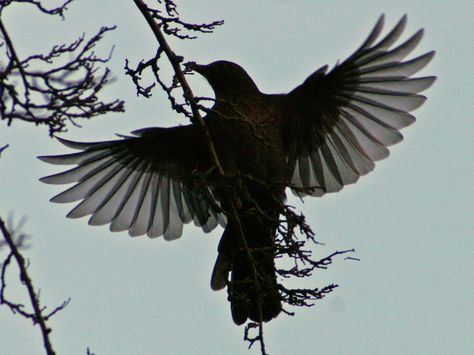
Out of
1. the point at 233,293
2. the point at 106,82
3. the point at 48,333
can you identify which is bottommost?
the point at 48,333

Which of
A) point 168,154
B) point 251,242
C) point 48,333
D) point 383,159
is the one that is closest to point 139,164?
point 168,154

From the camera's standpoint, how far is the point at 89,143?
18.7ft

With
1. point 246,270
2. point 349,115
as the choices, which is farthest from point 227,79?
point 246,270

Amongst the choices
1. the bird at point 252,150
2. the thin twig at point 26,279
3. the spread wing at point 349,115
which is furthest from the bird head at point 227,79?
the thin twig at point 26,279

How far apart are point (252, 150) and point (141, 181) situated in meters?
1.26

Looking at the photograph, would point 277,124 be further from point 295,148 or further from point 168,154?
point 168,154

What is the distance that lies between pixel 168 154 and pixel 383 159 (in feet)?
5.26

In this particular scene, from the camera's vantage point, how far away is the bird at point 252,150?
17.2ft

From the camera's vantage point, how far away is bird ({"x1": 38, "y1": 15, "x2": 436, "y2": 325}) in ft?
17.2

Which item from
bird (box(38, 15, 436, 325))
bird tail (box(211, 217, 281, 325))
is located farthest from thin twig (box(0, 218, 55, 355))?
bird (box(38, 15, 436, 325))

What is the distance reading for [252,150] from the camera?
524 centimetres

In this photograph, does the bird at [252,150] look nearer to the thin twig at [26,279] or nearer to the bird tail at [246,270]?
the bird tail at [246,270]

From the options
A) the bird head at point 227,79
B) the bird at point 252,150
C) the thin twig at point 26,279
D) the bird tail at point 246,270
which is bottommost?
the thin twig at point 26,279

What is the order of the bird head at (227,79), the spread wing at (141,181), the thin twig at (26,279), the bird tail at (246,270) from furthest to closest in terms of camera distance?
the spread wing at (141,181), the bird head at (227,79), the bird tail at (246,270), the thin twig at (26,279)
